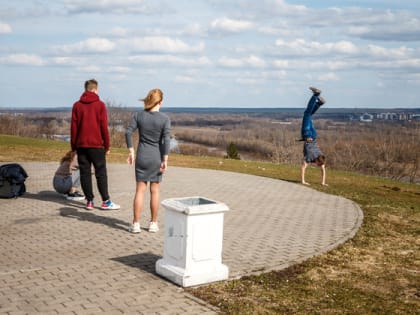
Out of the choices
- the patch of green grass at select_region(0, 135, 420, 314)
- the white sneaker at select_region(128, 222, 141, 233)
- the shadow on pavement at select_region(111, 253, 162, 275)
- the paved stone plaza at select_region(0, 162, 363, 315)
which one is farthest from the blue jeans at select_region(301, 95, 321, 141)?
the shadow on pavement at select_region(111, 253, 162, 275)

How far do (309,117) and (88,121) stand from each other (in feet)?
18.8

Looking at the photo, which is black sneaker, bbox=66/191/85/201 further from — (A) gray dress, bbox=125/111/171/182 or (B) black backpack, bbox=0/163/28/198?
(A) gray dress, bbox=125/111/171/182

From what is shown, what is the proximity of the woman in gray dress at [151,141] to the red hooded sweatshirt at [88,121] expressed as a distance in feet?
5.34

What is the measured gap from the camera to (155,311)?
505cm

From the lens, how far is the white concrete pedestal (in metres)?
5.81

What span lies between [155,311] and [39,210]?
5402mm

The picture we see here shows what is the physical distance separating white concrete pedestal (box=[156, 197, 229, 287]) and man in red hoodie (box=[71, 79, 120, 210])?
3484 mm

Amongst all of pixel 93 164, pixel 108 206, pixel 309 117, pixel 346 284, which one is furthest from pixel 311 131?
pixel 346 284

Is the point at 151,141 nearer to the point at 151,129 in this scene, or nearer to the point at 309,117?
the point at 151,129

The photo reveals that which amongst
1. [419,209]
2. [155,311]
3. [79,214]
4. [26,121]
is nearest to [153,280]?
[155,311]

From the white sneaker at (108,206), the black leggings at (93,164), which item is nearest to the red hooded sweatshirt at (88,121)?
the black leggings at (93,164)

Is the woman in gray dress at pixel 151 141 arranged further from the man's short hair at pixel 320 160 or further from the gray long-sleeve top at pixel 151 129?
the man's short hair at pixel 320 160

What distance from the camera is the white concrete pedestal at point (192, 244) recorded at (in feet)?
19.1

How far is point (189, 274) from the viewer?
5.79 m
